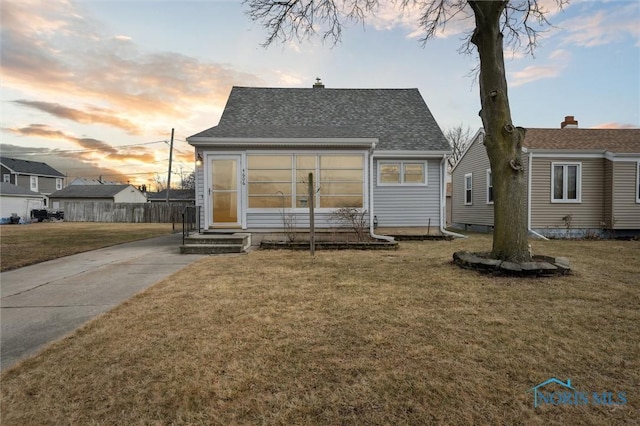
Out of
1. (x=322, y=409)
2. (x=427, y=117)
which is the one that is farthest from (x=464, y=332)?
(x=427, y=117)

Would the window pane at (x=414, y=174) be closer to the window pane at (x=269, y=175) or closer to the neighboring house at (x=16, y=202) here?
the window pane at (x=269, y=175)

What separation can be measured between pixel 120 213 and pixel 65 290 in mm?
29599

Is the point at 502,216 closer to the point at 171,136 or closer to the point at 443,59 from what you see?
the point at 443,59

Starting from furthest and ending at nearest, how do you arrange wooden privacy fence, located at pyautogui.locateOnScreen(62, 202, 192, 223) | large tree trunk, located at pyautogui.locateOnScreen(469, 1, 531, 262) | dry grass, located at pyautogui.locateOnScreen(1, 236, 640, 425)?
1. wooden privacy fence, located at pyautogui.locateOnScreen(62, 202, 192, 223)
2. large tree trunk, located at pyautogui.locateOnScreen(469, 1, 531, 262)
3. dry grass, located at pyautogui.locateOnScreen(1, 236, 640, 425)

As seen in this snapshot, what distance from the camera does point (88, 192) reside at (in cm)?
4109

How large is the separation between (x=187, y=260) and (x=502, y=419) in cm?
682

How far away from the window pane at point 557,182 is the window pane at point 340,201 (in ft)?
29.8

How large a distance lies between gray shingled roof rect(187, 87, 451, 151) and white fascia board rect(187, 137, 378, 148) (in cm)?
128

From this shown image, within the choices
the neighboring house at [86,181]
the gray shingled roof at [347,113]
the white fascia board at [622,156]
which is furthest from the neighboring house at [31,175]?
the white fascia board at [622,156]

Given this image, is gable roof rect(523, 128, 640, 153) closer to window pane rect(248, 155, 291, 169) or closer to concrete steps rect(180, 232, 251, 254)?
window pane rect(248, 155, 291, 169)

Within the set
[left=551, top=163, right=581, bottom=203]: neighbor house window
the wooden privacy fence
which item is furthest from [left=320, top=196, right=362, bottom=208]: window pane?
the wooden privacy fence

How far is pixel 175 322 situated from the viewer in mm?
3535

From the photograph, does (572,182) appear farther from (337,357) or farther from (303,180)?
(337,357)

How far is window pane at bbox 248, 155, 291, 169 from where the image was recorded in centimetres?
1002
